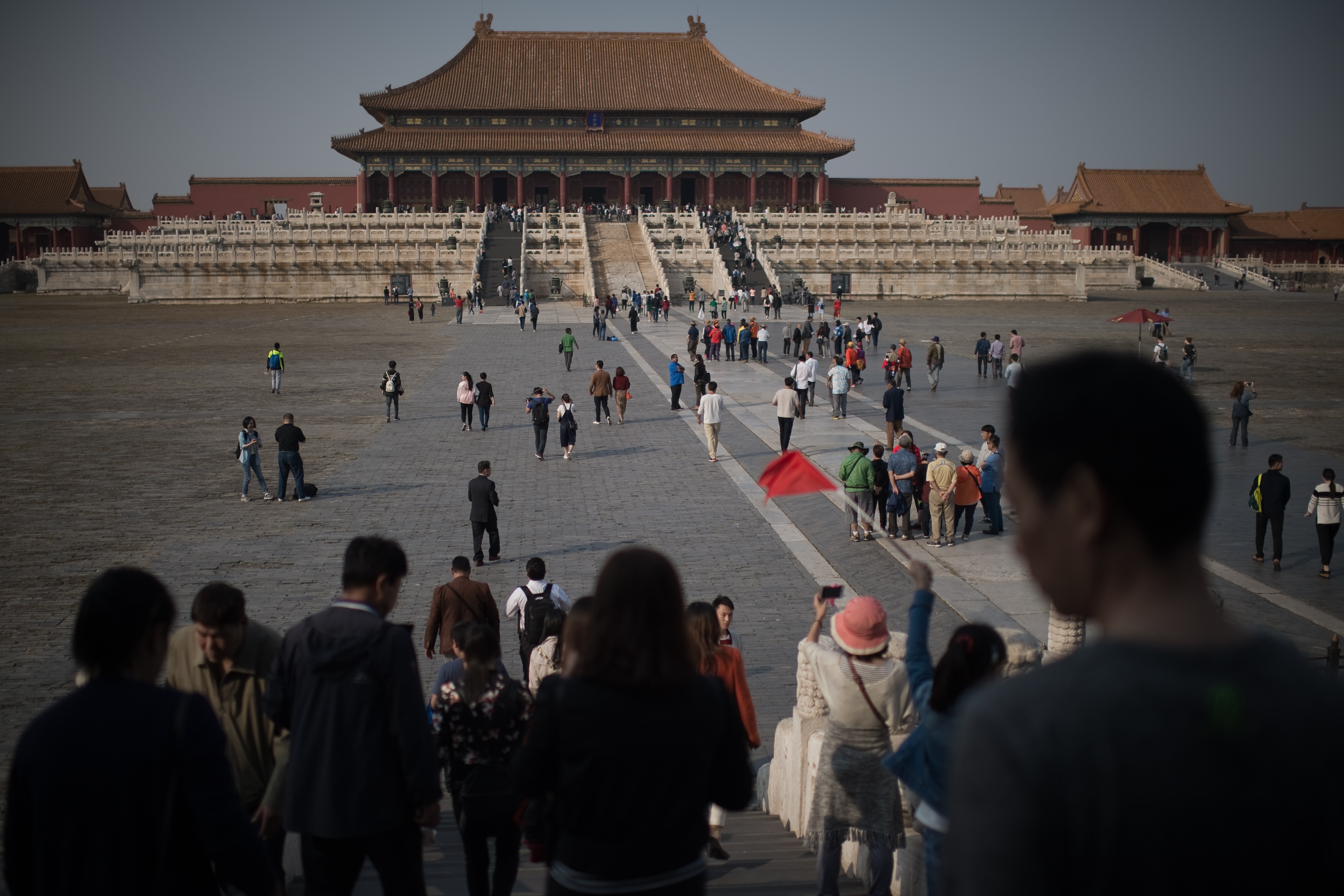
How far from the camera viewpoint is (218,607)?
404 cm

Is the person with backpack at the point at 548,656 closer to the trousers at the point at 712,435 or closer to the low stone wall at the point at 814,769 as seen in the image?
the low stone wall at the point at 814,769

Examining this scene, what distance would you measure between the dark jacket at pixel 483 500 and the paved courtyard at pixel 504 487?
535 millimetres

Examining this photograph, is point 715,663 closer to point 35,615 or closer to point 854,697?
point 854,697

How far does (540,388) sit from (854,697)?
1338 cm

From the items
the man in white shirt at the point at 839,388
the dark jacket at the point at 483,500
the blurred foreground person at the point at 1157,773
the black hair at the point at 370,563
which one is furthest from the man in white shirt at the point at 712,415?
the blurred foreground person at the point at 1157,773

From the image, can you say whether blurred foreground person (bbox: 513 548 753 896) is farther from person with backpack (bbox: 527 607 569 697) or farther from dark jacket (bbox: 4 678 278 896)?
person with backpack (bbox: 527 607 569 697)

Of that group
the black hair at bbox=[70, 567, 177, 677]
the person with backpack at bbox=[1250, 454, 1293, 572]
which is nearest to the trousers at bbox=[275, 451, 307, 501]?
the person with backpack at bbox=[1250, 454, 1293, 572]

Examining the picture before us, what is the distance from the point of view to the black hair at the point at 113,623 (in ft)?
9.14

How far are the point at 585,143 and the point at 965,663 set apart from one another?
242 ft

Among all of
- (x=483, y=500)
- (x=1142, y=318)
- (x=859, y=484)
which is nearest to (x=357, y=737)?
(x=483, y=500)

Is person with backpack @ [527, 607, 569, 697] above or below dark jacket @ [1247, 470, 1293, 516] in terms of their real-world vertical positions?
below

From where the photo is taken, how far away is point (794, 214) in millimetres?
63719

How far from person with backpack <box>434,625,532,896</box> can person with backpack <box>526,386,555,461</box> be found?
41.8 ft

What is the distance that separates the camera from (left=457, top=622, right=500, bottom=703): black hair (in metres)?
4.17
